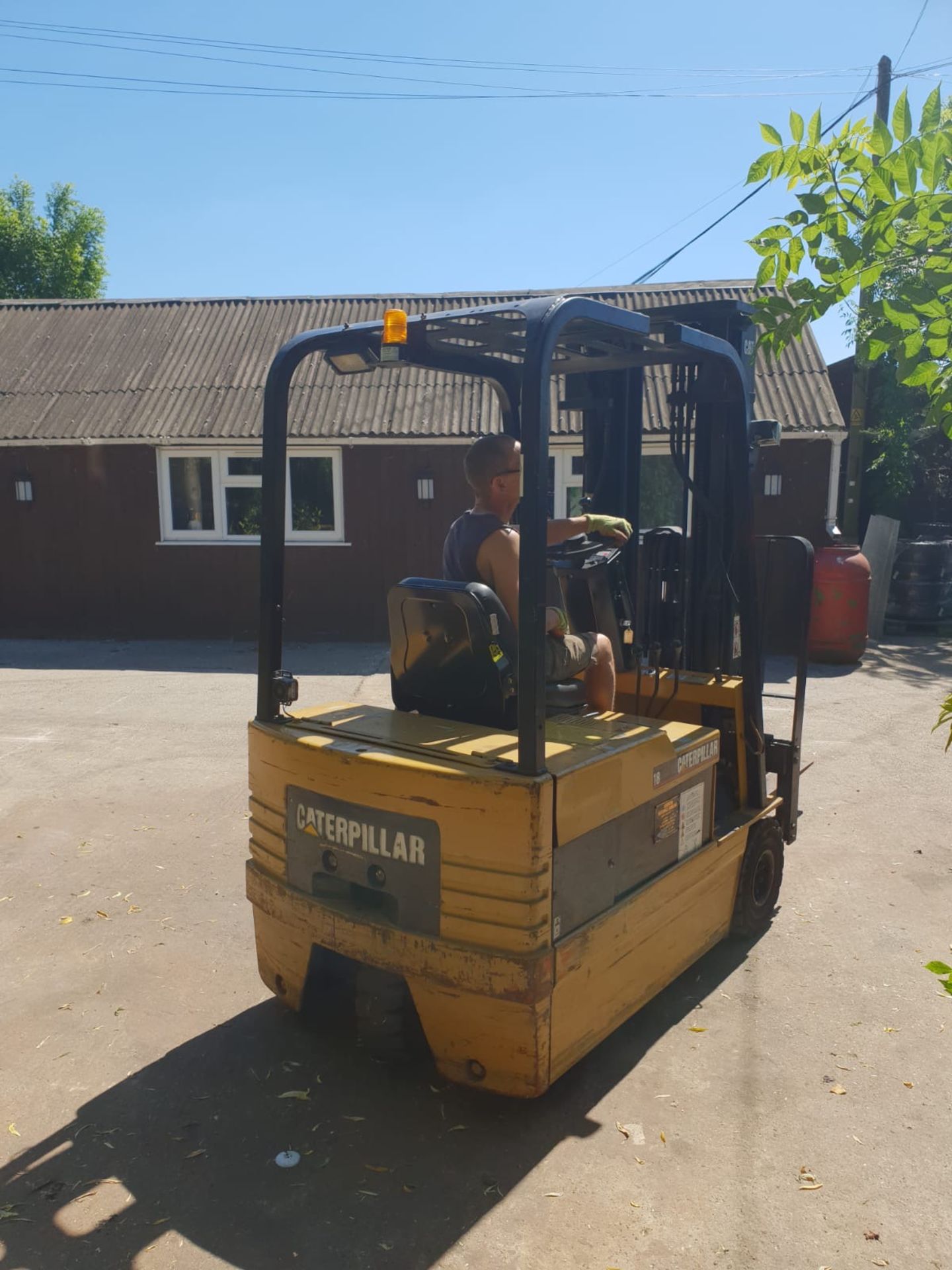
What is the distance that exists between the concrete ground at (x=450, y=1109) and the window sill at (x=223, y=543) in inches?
320

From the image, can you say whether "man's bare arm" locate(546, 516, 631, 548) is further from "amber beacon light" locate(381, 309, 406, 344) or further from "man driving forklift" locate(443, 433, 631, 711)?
"amber beacon light" locate(381, 309, 406, 344)

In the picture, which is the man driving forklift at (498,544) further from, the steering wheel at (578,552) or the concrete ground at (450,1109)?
the concrete ground at (450,1109)

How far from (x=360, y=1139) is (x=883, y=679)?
976cm

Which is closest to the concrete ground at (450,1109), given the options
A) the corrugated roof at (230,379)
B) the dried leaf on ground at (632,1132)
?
the dried leaf on ground at (632,1132)

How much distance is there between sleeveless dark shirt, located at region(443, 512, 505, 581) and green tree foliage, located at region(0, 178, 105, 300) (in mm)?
33431

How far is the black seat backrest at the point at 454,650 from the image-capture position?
3795 mm

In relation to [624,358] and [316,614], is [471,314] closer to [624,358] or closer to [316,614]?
[624,358]

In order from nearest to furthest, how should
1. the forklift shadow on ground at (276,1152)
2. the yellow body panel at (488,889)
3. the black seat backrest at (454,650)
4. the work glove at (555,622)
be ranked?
the forklift shadow on ground at (276,1152) → the yellow body panel at (488,889) → the black seat backrest at (454,650) → the work glove at (555,622)

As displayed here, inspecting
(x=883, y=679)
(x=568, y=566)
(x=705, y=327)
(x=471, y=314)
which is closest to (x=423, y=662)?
(x=568, y=566)

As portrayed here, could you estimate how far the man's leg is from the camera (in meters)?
4.42

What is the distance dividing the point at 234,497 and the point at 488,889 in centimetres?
1183

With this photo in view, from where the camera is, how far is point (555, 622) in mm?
3924

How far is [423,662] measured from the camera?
13.4 feet

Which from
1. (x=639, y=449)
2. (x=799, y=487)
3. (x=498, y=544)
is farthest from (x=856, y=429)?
(x=498, y=544)
